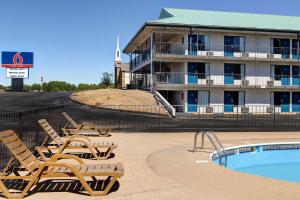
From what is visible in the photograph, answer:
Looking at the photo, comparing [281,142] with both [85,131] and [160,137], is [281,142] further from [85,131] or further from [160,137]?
[85,131]

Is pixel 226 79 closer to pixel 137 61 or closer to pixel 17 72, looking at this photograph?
pixel 137 61

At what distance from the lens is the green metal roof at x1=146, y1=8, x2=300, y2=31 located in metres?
40.2

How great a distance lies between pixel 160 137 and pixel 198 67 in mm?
24139

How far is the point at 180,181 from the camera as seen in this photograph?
8562 mm

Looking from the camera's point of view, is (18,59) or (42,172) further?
(18,59)

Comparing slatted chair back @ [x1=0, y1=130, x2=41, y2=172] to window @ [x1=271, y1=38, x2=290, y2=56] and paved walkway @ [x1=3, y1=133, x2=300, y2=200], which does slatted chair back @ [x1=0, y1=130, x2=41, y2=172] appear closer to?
paved walkway @ [x1=3, y1=133, x2=300, y2=200]

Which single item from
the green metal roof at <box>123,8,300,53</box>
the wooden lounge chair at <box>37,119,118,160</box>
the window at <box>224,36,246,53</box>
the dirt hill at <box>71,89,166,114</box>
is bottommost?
the wooden lounge chair at <box>37,119,118,160</box>

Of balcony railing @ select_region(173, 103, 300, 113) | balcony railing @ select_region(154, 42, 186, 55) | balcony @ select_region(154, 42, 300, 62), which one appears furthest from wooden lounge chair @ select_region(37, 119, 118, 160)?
balcony railing @ select_region(154, 42, 186, 55)

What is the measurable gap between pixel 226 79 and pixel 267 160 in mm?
26680

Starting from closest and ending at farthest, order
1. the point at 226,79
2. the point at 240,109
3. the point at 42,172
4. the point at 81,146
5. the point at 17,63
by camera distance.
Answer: the point at 42,172 → the point at 81,146 → the point at 226,79 → the point at 240,109 → the point at 17,63

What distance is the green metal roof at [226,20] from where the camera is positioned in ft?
132

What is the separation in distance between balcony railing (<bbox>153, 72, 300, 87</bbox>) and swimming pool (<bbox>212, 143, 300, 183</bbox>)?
2286 centimetres

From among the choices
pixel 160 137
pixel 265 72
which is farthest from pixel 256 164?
pixel 265 72

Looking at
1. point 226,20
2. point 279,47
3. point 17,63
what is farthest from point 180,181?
point 17,63
